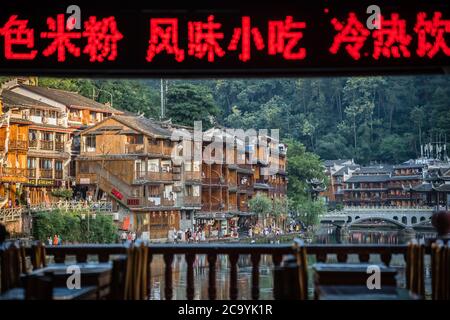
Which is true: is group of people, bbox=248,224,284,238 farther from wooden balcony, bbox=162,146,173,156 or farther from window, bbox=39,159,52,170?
window, bbox=39,159,52,170

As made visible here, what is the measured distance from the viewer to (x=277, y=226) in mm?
44281

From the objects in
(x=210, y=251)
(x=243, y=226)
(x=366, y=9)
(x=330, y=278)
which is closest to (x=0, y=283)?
(x=210, y=251)

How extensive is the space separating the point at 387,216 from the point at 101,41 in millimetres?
47374

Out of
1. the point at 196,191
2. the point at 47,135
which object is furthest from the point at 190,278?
the point at 196,191

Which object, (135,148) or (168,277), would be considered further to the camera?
(135,148)

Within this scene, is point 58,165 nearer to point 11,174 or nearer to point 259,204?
point 11,174

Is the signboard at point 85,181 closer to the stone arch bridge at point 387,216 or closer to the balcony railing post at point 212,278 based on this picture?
the stone arch bridge at point 387,216

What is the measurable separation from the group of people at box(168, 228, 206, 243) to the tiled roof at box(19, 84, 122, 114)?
22.4ft

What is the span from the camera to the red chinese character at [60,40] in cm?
452

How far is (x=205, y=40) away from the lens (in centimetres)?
449

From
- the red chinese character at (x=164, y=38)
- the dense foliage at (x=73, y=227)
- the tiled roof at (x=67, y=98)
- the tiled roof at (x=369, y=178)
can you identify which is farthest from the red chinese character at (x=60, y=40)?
the tiled roof at (x=369, y=178)

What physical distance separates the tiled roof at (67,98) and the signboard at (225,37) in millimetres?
27969

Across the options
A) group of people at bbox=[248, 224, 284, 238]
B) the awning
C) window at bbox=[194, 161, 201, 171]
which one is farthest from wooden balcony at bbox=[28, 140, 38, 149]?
group of people at bbox=[248, 224, 284, 238]
